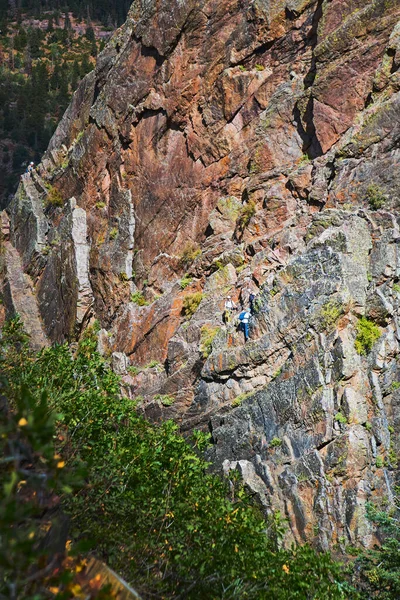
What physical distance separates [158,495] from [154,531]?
55.6 inches

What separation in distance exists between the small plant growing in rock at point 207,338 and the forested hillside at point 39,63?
56224 mm

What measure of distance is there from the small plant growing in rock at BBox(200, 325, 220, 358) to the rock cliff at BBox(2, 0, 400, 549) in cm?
9

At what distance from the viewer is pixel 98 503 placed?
1212 centimetres

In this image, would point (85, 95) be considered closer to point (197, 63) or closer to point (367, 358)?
point (197, 63)

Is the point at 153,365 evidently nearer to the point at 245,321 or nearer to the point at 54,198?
the point at 245,321

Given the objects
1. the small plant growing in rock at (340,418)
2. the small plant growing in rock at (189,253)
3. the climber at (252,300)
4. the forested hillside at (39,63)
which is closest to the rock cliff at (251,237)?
the small plant growing in rock at (340,418)

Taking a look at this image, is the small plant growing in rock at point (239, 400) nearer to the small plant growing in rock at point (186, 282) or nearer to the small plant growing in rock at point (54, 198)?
the small plant growing in rock at point (186, 282)

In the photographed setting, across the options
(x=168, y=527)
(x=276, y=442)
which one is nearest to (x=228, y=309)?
(x=276, y=442)

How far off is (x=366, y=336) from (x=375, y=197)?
17.9 feet

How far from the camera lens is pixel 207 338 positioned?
24.2 metres

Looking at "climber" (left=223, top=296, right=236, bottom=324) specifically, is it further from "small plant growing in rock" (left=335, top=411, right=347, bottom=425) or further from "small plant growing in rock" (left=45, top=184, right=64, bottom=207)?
"small plant growing in rock" (left=45, top=184, right=64, bottom=207)

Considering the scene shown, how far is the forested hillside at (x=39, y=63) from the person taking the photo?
82.6m

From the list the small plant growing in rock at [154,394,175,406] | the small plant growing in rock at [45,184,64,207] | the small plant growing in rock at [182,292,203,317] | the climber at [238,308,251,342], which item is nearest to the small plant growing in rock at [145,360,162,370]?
the small plant growing in rock at [154,394,175,406]

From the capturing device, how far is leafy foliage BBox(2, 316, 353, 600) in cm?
1129
